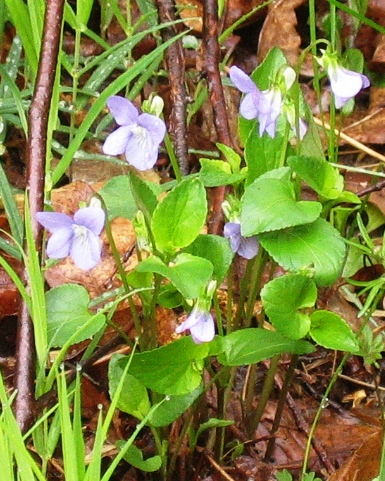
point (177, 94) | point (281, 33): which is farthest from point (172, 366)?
point (281, 33)

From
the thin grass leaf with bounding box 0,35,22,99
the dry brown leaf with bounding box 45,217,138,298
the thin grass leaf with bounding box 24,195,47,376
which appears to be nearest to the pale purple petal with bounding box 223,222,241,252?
the thin grass leaf with bounding box 24,195,47,376

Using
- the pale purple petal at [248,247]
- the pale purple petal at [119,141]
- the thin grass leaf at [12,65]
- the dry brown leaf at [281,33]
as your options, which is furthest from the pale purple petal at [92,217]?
the dry brown leaf at [281,33]

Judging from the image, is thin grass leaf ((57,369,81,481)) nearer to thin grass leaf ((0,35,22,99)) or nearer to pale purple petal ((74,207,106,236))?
pale purple petal ((74,207,106,236))

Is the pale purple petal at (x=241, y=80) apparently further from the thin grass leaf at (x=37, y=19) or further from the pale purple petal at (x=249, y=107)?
the thin grass leaf at (x=37, y=19)

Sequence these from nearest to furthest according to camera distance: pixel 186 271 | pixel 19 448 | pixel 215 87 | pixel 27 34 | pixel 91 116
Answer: pixel 19 448
pixel 186 271
pixel 91 116
pixel 27 34
pixel 215 87

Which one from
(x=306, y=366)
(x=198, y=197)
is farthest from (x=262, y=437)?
(x=198, y=197)

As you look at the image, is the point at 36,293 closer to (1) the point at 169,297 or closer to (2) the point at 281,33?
(1) the point at 169,297
